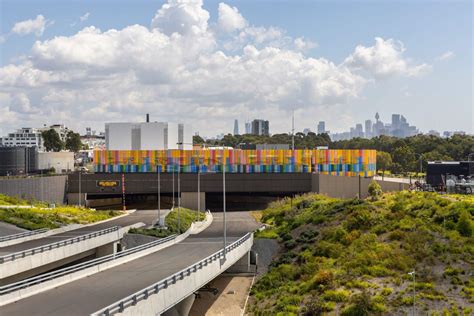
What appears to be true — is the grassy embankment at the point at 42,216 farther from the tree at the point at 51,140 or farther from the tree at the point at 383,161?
the tree at the point at 51,140

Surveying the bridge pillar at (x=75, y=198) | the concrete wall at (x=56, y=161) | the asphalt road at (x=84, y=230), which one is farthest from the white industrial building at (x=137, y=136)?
the asphalt road at (x=84, y=230)

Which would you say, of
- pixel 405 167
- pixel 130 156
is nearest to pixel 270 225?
pixel 130 156

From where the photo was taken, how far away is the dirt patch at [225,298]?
42.3m

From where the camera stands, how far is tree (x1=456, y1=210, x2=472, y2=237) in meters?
46.2

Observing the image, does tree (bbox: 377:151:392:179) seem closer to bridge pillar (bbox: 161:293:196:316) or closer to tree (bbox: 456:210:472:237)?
tree (bbox: 456:210:472:237)

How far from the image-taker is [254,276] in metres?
51.3

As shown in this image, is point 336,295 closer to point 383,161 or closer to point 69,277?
point 69,277

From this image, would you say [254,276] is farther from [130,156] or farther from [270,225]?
[130,156]

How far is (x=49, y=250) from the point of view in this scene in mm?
44375

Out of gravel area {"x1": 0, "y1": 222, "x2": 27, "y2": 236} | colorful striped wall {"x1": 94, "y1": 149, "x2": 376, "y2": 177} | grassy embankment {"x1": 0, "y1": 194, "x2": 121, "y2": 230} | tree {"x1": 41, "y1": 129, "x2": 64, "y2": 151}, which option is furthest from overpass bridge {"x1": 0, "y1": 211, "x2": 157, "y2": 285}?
tree {"x1": 41, "y1": 129, "x2": 64, "y2": 151}

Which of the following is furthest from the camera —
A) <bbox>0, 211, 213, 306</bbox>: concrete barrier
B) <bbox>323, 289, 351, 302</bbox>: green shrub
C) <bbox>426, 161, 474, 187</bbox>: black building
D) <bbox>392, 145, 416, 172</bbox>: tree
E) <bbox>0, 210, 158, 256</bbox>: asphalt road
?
<bbox>392, 145, 416, 172</bbox>: tree

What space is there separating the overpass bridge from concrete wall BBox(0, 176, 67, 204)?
30.2 m

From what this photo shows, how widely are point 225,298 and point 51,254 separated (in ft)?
46.5

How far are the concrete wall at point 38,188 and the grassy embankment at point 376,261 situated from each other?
48590 millimetres
